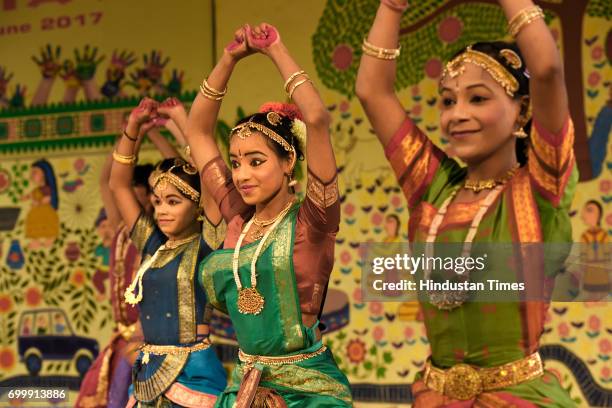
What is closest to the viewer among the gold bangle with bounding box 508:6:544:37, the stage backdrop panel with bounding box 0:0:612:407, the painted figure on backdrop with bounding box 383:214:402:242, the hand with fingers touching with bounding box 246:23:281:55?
the gold bangle with bounding box 508:6:544:37

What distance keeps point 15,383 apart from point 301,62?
271 centimetres

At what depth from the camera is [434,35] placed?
15.6ft

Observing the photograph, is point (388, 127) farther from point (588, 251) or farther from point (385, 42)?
point (588, 251)

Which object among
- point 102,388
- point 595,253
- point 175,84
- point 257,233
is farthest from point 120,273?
point 595,253

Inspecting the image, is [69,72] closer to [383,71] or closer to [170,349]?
[170,349]

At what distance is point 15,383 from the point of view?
561 centimetres

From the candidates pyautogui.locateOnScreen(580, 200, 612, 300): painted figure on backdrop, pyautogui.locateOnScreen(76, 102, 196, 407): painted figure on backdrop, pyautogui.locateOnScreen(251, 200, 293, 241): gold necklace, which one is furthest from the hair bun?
pyautogui.locateOnScreen(76, 102, 196, 407): painted figure on backdrop

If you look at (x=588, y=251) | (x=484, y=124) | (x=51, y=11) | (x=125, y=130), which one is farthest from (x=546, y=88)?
(x=51, y=11)

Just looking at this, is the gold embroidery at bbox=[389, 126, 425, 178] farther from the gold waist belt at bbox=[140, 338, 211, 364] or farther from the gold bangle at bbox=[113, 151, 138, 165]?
the gold bangle at bbox=[113, 151, 138, 165]

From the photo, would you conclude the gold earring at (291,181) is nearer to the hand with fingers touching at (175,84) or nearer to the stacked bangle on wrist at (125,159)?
the stacked bangle on wrist at (125,159)

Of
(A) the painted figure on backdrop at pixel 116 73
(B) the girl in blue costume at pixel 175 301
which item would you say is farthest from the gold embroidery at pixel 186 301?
(A) the painted figure on backdrop at pixel 116 73

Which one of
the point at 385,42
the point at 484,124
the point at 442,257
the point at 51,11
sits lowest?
the point at 442,257

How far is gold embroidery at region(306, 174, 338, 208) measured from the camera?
2.61 m

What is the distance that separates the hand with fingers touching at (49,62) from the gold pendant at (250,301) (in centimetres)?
347
